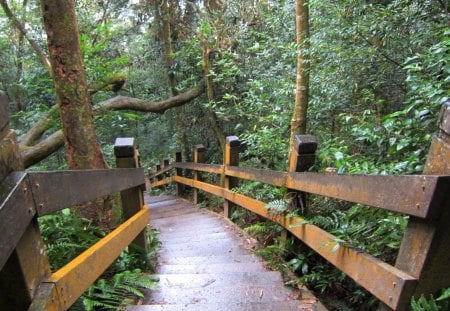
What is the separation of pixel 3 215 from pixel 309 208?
9.03 feet

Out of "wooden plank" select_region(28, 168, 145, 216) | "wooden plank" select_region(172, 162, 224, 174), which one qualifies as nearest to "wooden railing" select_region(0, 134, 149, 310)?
"wooden plank" select_region(28, 168, 145, 216)

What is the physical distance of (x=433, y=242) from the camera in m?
1.54

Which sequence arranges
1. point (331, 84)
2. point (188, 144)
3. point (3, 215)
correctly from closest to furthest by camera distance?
1. point (3, 215)
2. point (331, 84)
3. point (188, 144)

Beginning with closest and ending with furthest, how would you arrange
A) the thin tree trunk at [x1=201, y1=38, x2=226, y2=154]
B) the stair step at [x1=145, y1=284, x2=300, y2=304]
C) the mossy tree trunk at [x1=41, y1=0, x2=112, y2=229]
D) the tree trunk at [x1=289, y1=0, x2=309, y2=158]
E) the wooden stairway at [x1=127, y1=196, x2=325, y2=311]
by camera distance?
the wooden stairway at [x1=127, y1=196, x2=325, y2=311], the stair step at [x1=145, y1=284, x2=300, y2=304], the mossy tree trunk at [x1=41, y1=0, x2=112, y2=229], the tree trunk at [x1=289, y1=0, x2=309, y2=158], the thin tree trunk at [x1=201, y1=38, x2=226, y2=154]

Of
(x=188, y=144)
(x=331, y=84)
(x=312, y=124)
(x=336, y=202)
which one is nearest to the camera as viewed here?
(x=336, y=202)

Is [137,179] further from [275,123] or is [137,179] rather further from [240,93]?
[240,93]

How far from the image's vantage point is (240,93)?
949 cm

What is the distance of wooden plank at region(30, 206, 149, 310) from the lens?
162 centimetres

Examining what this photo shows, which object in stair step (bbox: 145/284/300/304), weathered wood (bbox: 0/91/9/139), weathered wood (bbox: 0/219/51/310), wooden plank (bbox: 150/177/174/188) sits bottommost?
wooden plank (bbox: 150/177/174/188)

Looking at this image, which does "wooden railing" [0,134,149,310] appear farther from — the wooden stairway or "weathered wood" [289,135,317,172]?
"weathered wood" [289,135,317,172]

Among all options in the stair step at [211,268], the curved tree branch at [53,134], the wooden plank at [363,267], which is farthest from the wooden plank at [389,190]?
the curved tree branch at [53,134]

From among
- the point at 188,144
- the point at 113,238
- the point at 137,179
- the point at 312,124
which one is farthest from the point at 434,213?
the point at 188,144

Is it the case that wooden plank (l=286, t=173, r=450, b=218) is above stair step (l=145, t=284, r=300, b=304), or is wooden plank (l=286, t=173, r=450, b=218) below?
above

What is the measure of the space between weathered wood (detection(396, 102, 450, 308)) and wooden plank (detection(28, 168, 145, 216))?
1.55 m
